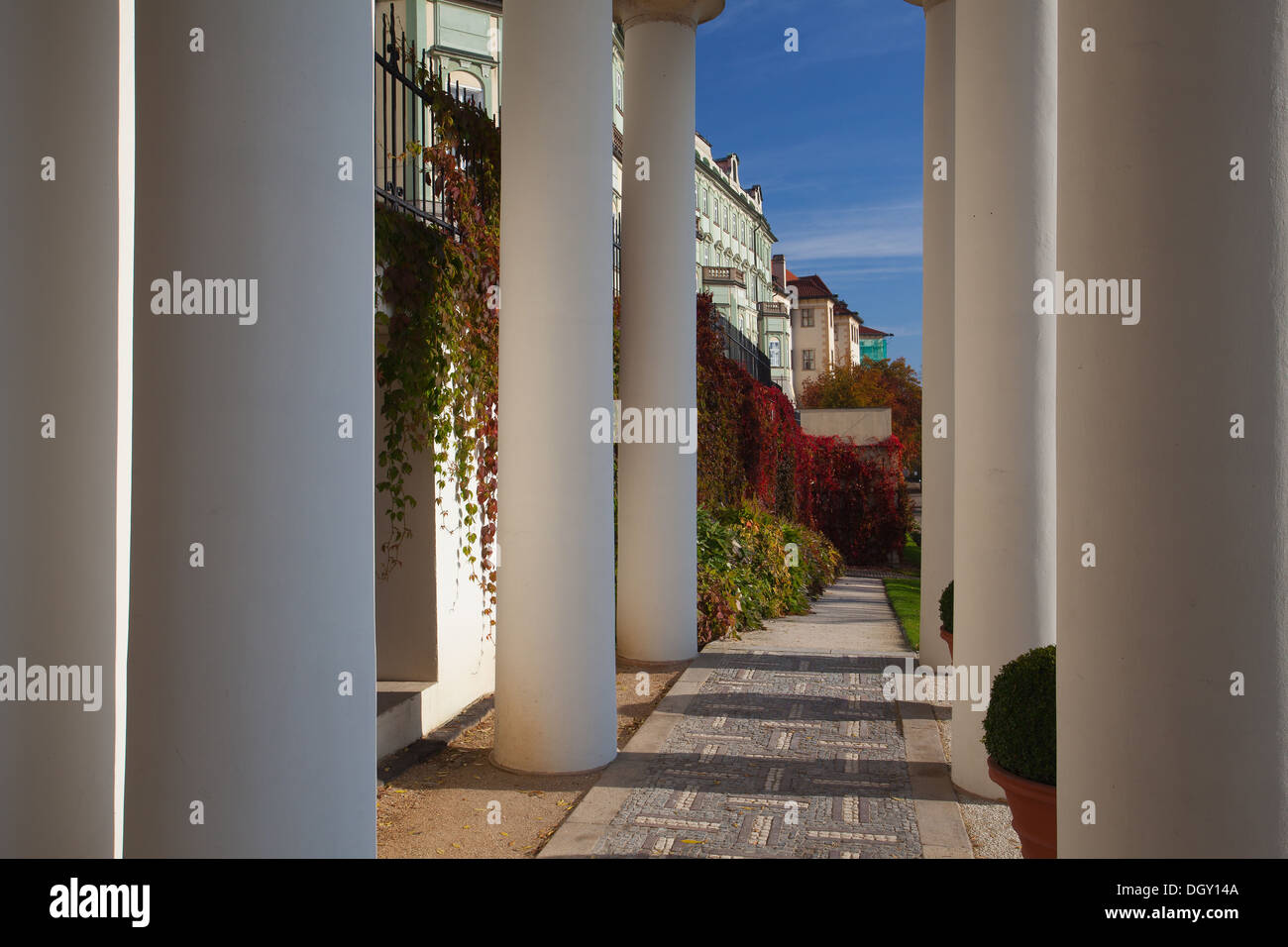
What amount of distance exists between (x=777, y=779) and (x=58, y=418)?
185 inches

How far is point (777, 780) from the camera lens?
243 inches

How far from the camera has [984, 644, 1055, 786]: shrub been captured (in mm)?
4035

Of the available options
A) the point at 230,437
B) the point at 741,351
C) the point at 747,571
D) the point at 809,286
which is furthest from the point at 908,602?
the point at 809,286

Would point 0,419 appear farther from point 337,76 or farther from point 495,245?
point 495,245

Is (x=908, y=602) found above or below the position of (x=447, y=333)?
below

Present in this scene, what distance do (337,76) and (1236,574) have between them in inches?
108

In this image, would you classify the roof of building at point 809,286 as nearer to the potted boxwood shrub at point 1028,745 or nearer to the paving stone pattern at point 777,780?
the paving stone pattern at point 777,780

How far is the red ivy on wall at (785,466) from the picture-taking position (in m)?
14.5

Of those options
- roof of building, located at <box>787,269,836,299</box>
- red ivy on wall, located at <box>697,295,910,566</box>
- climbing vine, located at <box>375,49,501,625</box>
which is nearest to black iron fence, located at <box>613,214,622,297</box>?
red ivy on wall, located at <box>697,295,910,566</box>

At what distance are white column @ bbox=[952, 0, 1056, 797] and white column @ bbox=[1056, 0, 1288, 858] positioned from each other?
137 inches

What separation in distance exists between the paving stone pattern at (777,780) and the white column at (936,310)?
1.20 meters

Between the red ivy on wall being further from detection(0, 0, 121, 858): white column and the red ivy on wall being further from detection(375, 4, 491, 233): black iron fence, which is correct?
detection(0, 0, 121, 858): white column

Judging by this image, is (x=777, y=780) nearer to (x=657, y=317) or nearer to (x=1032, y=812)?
(x=1032, y=812)

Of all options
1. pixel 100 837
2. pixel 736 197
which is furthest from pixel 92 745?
Answer: pixel 736 197
